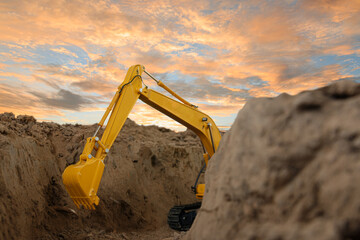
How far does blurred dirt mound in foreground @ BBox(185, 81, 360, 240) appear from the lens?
1.30 m

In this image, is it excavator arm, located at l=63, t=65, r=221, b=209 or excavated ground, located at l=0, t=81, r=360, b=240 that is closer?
excavated ground, located at l=0, t=81, r=360, b=240

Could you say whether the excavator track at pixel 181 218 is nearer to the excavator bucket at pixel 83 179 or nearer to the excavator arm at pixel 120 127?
the excavator arm at pixel 120 127

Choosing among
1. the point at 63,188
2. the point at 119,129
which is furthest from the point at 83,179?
the point at 63,188

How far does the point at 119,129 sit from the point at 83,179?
54.4 inches

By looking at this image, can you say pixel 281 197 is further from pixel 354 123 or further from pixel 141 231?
pixel 141 231

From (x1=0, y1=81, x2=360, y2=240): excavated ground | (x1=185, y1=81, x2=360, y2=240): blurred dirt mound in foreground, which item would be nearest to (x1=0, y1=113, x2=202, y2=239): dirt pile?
(x1=0, y1=81, x2=360, y2=240): excavated ground

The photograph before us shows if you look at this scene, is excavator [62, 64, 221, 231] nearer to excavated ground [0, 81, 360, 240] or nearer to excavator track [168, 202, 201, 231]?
excavator track [168, 202, 201, 231]

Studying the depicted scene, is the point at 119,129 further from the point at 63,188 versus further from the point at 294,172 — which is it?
the point at 294,172

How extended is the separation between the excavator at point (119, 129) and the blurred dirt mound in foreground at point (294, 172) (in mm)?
3709

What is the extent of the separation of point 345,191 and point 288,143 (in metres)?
0.38

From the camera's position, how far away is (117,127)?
5.87 meters

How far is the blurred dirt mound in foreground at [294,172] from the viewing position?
130cm

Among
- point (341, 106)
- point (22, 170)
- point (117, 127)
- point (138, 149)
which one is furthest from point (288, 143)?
point (138, 149)

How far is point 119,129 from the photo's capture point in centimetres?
587
